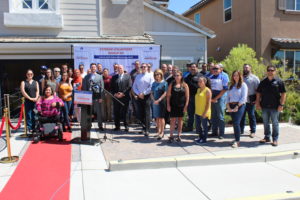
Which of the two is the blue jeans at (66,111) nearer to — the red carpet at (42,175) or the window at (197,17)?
the red carpet at (42,175)

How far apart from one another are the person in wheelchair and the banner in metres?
2.23

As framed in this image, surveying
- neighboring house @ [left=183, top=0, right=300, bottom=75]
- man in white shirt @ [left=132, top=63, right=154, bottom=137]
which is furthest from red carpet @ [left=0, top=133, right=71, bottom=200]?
neighboring house @ [left=183, top=0, right=300, bottom=75]

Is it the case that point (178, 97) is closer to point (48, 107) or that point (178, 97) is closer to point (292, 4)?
point (48, 107)

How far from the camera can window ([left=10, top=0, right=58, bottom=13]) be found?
9531 millimetres

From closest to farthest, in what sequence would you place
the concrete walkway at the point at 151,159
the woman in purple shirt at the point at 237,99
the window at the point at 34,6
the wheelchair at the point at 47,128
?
the concrete walkway at the point at 151,159 → the woman in purple shirt at the point at 237,99 → the wheelchair at the point at 47,128 → the window at the point at 34,6

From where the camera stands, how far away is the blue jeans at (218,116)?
6.86 m

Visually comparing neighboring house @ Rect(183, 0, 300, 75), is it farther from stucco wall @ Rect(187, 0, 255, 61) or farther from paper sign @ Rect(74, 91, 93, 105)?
paper sign @ Rect(74, 91, 93, 105)

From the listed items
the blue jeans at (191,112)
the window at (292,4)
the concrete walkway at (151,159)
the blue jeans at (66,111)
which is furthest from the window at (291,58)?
the blue jeans at (66,111)

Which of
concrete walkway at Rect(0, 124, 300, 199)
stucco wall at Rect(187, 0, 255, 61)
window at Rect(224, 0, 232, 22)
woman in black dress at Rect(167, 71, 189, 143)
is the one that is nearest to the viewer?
concrete walkway at Rect(0, 124, 300, 199)

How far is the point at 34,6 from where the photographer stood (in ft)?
32.1

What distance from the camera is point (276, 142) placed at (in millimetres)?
6520

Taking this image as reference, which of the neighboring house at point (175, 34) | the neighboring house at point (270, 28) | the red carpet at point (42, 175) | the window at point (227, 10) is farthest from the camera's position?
the window at point (227, 10)

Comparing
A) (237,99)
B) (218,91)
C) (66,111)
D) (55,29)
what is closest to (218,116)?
(218,91)

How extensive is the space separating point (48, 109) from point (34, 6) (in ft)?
15.8
